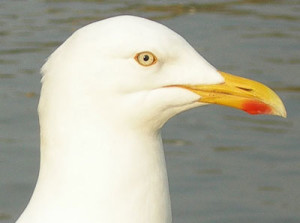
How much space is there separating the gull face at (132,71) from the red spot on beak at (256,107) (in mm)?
149

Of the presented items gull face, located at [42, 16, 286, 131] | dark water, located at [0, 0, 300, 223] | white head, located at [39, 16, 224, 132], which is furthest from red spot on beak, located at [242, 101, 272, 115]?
dark water, located at [0, 0, 300, 223]

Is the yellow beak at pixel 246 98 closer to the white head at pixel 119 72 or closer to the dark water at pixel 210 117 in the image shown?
the white head at pixel 119 72

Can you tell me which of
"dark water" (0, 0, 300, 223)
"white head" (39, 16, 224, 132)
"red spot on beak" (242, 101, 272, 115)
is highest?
"dark water" (0, 0, 300, 223)

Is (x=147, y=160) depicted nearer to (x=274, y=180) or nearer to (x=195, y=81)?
(x=195, y=81)

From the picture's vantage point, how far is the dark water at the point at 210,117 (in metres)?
7.74

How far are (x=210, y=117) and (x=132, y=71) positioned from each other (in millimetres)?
4250

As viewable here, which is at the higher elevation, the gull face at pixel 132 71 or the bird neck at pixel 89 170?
the gull face at pixel 132 71

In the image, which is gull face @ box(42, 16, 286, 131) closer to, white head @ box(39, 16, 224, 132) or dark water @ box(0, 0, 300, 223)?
white head @ box(39, 16, 224, 132)

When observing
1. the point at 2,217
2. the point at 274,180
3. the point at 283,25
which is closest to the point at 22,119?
the point at 2,217

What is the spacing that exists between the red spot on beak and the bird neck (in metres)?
0.43

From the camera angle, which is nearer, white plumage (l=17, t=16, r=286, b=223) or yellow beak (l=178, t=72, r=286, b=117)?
white plumage (l=17, t=16, r=286, b=223)

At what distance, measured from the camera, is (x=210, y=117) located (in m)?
8.74

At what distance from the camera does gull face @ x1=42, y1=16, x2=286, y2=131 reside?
14.7 feet

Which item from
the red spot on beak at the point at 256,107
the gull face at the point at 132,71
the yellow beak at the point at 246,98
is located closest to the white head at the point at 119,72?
the gull face at the point at 132,71
